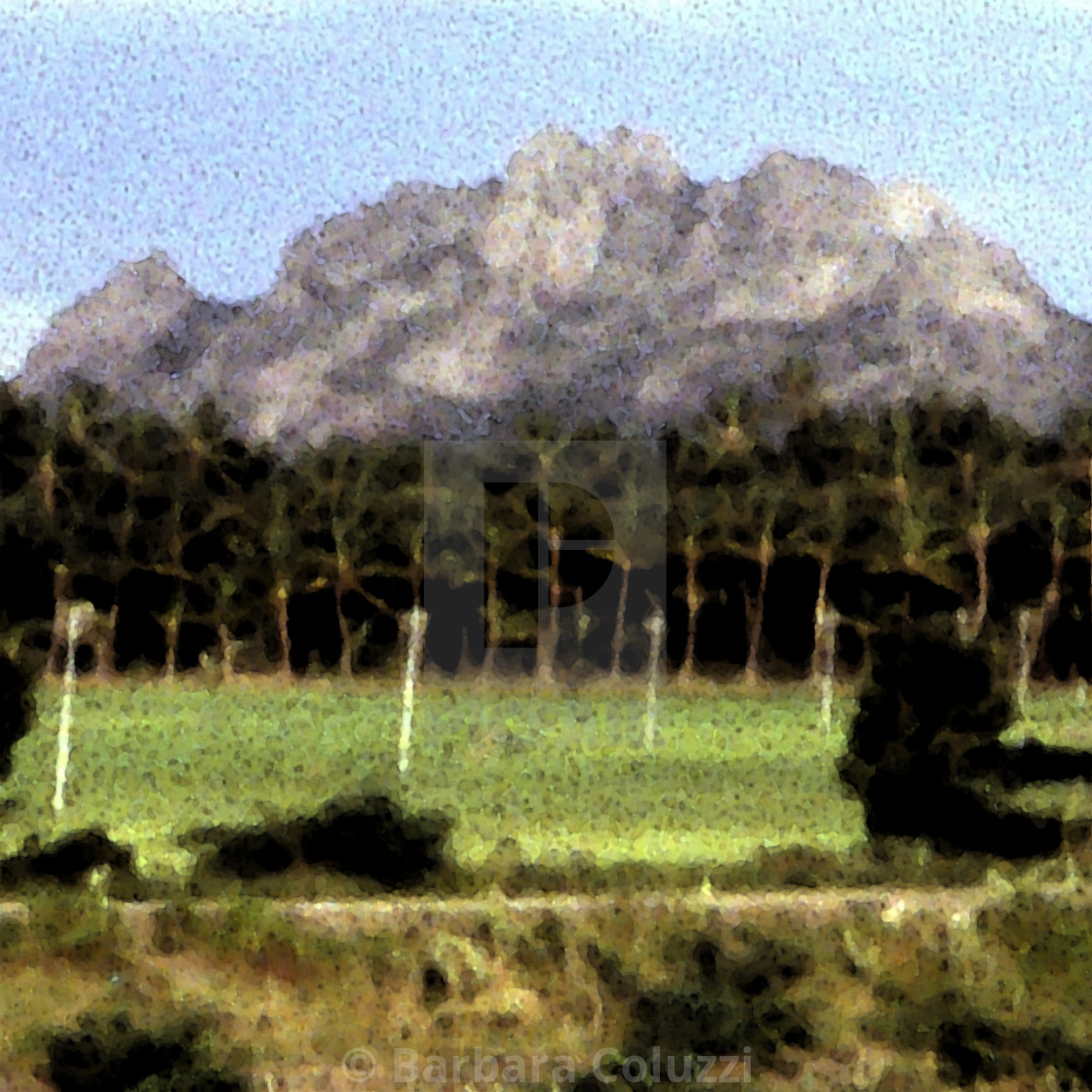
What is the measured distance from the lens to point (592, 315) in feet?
167

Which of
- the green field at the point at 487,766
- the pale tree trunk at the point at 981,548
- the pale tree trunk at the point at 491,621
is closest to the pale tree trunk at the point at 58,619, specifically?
the green field at the point at 487,766

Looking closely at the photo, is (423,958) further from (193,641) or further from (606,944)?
(193,641)

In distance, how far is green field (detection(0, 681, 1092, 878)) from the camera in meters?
12.9

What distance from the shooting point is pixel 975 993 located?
8641 millimetres

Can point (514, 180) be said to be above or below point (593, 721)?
above

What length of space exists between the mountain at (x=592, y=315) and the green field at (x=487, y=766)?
31.2 feet

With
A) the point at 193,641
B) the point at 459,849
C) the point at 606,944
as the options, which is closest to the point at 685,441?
the point at 193,641

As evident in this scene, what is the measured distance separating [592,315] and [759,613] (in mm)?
24582

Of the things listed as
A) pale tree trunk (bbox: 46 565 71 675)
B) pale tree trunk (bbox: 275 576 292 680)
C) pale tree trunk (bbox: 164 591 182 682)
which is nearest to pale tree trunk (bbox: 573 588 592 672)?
pale tree trunk (bbox: 275 576 292 680)

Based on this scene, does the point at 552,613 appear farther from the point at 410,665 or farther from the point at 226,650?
the point at 410,665

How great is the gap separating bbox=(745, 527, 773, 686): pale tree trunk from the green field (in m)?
0.62

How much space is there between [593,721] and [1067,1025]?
47.7 ft

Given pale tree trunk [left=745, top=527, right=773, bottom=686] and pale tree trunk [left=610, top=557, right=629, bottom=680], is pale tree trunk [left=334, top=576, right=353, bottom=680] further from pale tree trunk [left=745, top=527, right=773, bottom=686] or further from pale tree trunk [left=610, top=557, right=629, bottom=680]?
pale tree trunk [left=745, top=527, right=773, bottom=686]

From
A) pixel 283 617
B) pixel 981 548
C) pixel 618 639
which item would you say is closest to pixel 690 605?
pixel 618 639
